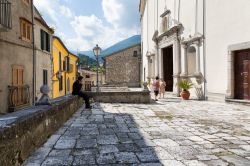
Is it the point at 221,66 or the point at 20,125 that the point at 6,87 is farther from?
the point at 221,66

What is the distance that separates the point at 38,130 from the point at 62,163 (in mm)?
1118

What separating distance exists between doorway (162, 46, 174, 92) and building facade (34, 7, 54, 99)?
955 centimetres

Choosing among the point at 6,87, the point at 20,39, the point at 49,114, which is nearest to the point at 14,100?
the point at 6,87

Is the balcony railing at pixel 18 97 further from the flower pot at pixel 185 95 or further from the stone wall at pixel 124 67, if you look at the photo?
the stone wall at pixel 124 67

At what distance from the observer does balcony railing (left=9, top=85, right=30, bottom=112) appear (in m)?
11.8

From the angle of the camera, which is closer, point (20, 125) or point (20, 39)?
point (20, 125)

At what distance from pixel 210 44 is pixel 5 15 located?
33.8 feet

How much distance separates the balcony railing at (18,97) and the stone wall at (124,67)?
22566mm

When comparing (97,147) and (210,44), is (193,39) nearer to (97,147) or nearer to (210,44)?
(210,44)

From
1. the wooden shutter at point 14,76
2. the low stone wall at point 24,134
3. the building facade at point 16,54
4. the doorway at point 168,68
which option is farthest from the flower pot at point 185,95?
the low stone wall at point 24,134

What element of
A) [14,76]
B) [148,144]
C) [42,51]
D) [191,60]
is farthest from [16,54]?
[191,60]

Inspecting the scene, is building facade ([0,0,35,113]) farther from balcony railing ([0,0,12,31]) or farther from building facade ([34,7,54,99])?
building facade ([34,7,54,99])

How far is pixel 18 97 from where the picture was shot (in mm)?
12609

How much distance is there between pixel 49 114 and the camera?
5.53 metres
